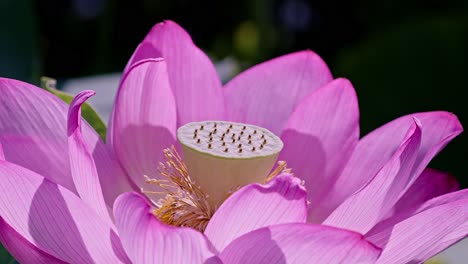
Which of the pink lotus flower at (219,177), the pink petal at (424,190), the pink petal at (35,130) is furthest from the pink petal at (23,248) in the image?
the pink petal at (424,190)

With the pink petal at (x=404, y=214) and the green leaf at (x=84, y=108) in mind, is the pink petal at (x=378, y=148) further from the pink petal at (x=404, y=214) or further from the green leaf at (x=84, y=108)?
the green leaf at (x=84, y=108)

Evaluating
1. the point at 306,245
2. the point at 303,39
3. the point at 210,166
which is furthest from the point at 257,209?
the point at 303,39

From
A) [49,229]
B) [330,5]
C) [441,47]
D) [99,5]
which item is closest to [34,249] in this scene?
[49,229]

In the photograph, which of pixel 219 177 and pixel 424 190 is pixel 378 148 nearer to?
pixel 424 190

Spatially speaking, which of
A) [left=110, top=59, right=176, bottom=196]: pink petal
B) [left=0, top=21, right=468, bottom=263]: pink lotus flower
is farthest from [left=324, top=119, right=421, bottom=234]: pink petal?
[left=110, top=59, right=176, bottom=196]: pink petal

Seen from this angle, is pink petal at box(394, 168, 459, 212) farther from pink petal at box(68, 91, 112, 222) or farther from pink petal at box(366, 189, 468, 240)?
pink petal at box(68, 91, 112, 222)

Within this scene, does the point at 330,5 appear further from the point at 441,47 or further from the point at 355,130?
the point at 355,130

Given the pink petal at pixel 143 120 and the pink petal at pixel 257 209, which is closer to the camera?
the pink petal at pixel 257 209
